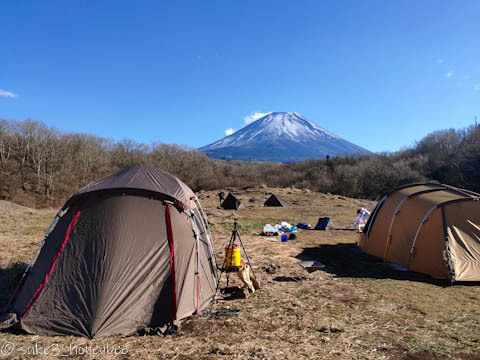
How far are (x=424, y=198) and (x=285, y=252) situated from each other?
423cm

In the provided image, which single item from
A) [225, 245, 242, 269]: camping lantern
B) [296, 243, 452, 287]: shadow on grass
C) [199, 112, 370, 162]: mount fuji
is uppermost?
[199, 112, 370, 162]: mount fuji

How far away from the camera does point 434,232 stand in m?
7.19

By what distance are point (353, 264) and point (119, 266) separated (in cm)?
640

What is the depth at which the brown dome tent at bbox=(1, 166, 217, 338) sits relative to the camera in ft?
14.1

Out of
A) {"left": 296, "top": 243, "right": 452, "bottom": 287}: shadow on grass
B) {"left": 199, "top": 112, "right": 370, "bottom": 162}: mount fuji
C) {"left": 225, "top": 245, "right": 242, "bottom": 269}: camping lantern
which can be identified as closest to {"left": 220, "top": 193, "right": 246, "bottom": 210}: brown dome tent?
{"left": 296, "top": 243, "right": 452, "bottom": 287}: shadow on grass

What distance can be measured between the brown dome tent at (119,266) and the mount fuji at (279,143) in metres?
134

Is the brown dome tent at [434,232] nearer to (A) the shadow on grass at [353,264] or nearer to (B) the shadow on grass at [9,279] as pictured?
(A) the shadow on grass at [353,264]

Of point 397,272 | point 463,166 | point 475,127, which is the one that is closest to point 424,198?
point 397,272

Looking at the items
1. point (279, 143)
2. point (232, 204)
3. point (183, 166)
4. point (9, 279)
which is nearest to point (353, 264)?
point (9, 279)

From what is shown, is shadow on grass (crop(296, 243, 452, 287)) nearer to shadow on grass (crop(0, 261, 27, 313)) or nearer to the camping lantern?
the camping lantern

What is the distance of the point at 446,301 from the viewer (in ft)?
18.4

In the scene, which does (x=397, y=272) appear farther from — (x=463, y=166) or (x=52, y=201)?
(x=463, y=166)

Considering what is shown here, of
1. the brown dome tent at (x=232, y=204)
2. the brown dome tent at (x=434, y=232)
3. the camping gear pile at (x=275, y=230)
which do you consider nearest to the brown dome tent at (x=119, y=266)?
the brown dome tent at (x=434, y=232)

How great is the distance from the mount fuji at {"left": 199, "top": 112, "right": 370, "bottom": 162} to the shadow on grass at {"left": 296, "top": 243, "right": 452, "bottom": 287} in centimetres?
12957
